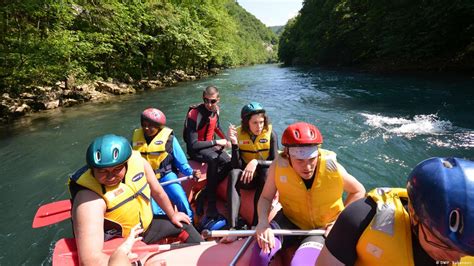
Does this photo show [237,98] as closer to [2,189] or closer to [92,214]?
[2,189]

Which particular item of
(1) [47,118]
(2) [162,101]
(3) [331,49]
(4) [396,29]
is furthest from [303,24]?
(1) [47,118]

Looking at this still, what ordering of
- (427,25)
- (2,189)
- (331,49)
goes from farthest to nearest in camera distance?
(331,49)
(427,25)
(2,189)

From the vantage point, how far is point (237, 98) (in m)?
15.9

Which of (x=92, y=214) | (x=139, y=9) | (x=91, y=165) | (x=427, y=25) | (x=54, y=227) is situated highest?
(x=139, y=9)

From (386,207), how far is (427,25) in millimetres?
20578

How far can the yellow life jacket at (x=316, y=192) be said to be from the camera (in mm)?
2525

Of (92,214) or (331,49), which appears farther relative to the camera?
(331,49)

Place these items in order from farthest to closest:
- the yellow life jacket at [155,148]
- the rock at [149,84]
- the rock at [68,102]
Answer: the rock at [149,84] → the rock at [68,102] → the yellow life jacket at [155,148]

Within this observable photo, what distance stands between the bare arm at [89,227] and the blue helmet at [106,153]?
10.1 inches

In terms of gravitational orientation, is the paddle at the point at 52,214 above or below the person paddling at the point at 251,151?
below

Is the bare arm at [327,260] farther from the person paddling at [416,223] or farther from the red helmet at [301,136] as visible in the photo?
the red helmet at [301,136]

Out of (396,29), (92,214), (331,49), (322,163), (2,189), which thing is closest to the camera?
(92,214)

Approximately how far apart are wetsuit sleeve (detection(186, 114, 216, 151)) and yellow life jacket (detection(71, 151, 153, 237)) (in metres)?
1.88

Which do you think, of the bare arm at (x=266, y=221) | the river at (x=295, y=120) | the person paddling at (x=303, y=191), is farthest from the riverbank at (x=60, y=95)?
the person paddling at (x=303, y=191)
